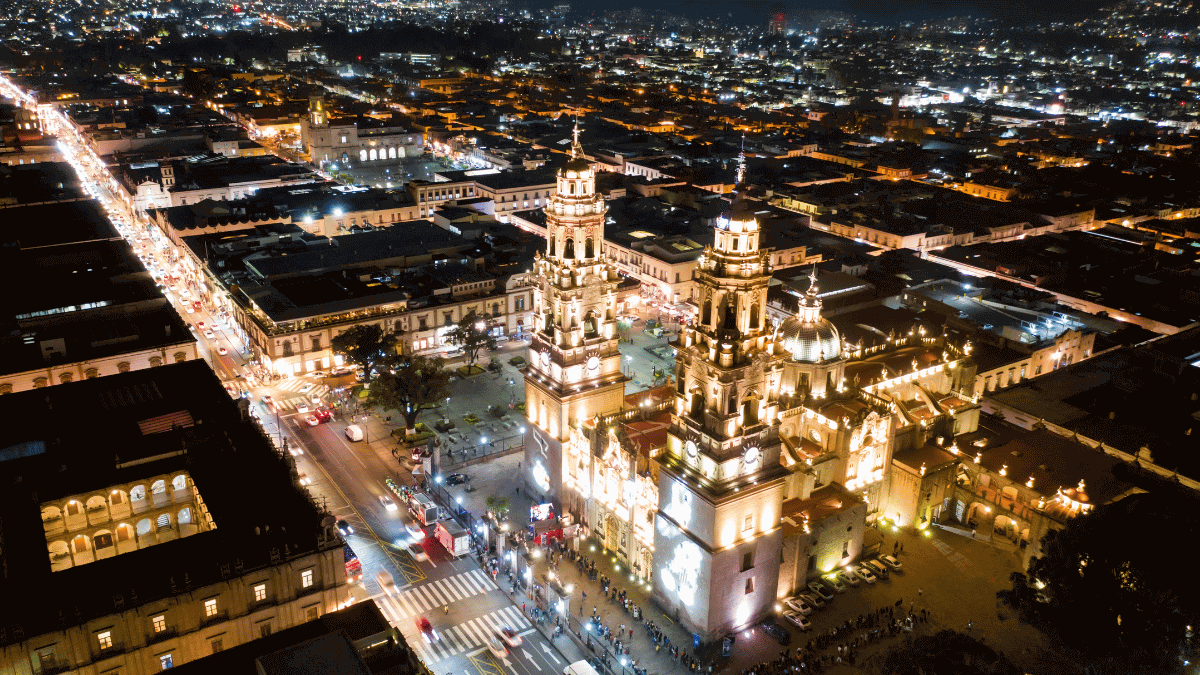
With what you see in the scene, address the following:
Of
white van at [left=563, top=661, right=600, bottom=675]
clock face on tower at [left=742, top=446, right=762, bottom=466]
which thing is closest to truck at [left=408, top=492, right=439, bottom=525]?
white van at [left=563, top=661, right=600, bottom=675]

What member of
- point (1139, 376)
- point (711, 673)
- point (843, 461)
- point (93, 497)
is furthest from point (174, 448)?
point (1139, 376)

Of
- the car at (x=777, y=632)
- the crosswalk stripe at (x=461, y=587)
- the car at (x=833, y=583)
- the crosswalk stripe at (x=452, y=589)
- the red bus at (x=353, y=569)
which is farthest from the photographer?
the red bus at (x=353, y=569)

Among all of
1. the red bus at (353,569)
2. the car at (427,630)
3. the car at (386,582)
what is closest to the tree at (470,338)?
the car at (386,582)

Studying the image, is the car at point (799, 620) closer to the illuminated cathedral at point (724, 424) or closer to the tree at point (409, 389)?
the illuminated cathedral at point (724, 424)

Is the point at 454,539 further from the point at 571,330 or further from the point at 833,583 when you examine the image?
the point at 833,583

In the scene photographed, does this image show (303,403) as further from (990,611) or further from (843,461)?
(990,611)
